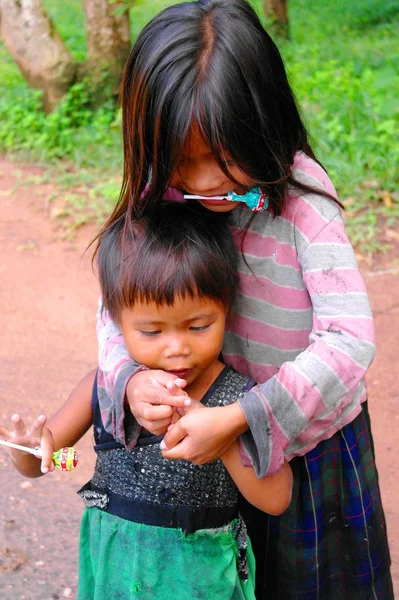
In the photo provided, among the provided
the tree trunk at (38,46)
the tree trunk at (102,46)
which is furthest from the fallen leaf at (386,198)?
the tree trunk at (38,46)

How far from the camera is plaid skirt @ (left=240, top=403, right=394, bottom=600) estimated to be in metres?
1.81

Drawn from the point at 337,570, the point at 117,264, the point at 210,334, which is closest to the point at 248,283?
the point at 210,334

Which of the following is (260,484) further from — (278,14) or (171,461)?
(278,14)

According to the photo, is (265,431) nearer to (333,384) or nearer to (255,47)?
(333,384)

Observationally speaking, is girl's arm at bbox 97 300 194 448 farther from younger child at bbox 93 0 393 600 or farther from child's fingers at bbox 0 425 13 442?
child's fingers at bbox 0 425 13 442

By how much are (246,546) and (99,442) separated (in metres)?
0.40

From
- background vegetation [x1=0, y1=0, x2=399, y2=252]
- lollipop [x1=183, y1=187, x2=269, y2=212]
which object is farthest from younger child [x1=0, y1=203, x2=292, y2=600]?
background vegetation [x1=0, y1=0, x2=399, y2=252]

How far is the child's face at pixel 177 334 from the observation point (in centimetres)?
162

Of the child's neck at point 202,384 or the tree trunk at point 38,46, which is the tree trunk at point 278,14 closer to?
the tree trunk at point 38,46

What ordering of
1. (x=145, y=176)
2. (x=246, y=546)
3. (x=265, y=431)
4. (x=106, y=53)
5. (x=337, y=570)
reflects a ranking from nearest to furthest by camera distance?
1. (x=265, y=431)
2. (x=145, y=176)
3. (x=246, y=546)
4. (x=337, y=570)
5. (x=106, y=53)

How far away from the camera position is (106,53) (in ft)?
20.4

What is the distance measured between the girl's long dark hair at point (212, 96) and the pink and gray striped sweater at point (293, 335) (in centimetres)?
7

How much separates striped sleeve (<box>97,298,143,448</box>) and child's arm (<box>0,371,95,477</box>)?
12 centimetres

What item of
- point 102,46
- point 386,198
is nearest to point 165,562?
point 386,198
